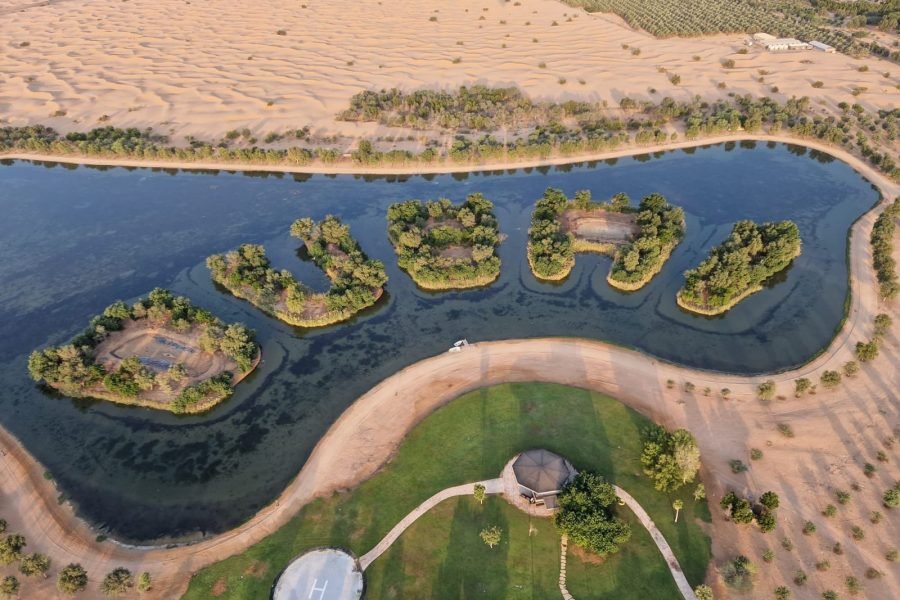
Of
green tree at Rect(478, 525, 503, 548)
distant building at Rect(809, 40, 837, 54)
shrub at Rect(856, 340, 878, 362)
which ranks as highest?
distant building at Rect(809, 40, 837, 54)

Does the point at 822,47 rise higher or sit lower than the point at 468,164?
higher

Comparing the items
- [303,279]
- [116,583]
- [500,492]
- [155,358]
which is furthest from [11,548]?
[303,279]

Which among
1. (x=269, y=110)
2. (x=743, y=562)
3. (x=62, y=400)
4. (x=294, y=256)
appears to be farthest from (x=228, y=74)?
(x=743, y=562)

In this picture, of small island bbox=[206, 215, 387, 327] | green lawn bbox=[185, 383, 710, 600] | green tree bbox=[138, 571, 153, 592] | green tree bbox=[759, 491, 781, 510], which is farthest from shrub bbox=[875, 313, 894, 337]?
green tree bbox=[138, 571, 153, 592]

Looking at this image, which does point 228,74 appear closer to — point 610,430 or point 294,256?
point 294,256

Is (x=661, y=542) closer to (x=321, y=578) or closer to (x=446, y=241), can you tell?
(x=321, y=578)

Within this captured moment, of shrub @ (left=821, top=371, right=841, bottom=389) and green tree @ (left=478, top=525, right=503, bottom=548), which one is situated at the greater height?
shrub @ (left=821, top=371, right=841, bottom=389)

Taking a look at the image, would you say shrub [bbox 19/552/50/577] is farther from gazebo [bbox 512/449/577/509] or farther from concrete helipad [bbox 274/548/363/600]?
gazebo [bbox 512/449/577/509]
